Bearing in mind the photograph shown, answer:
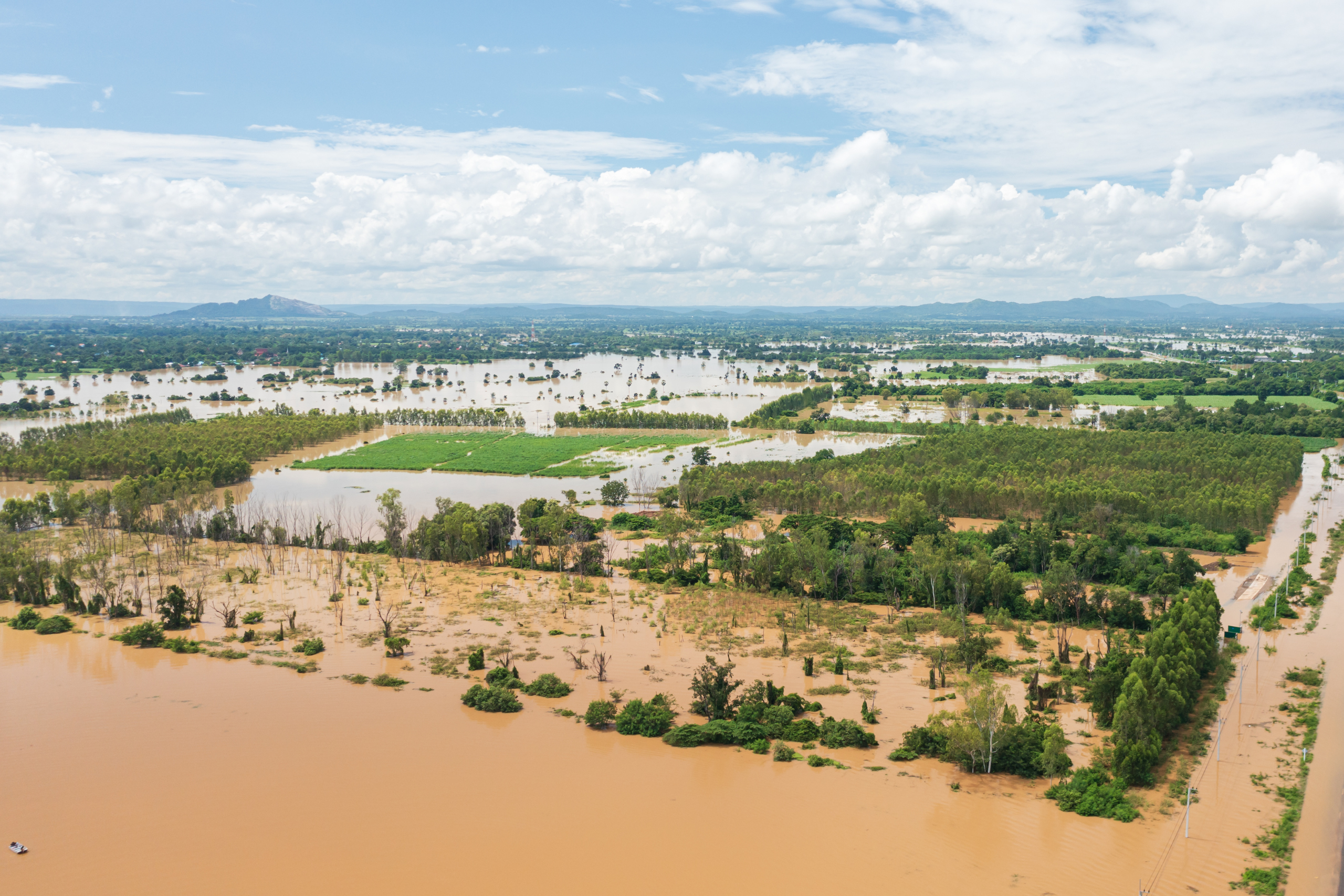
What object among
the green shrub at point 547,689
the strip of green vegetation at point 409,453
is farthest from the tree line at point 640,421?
the green shrub at point 547,689

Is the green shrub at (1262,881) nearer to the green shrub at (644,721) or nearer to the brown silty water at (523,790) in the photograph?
the brown silty water at (523,790)

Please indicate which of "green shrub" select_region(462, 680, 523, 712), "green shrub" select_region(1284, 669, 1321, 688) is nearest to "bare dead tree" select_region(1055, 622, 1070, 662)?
"green shrub" select_region(1284, 669, 1321, 688)

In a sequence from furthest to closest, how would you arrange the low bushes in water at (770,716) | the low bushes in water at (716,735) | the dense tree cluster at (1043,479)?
the dense tree cluster at (1043,479)
the low bushes in water at (770,716)
the low bushes in water at (716,735)

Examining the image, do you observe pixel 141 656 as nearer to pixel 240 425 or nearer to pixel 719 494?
pixel 719 494

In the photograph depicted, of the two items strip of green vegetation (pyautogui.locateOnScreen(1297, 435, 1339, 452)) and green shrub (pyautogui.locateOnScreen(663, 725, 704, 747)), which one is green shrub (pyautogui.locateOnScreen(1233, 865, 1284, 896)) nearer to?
green shrub (pyautogui.locateOnScreen(663, 725, 704, 747))

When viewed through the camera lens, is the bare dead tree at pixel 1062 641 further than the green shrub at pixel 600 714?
Yes

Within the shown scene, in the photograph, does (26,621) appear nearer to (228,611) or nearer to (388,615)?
(228,611)

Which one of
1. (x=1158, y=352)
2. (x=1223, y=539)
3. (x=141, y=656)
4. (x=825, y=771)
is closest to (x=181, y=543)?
(x=141, y=656)
